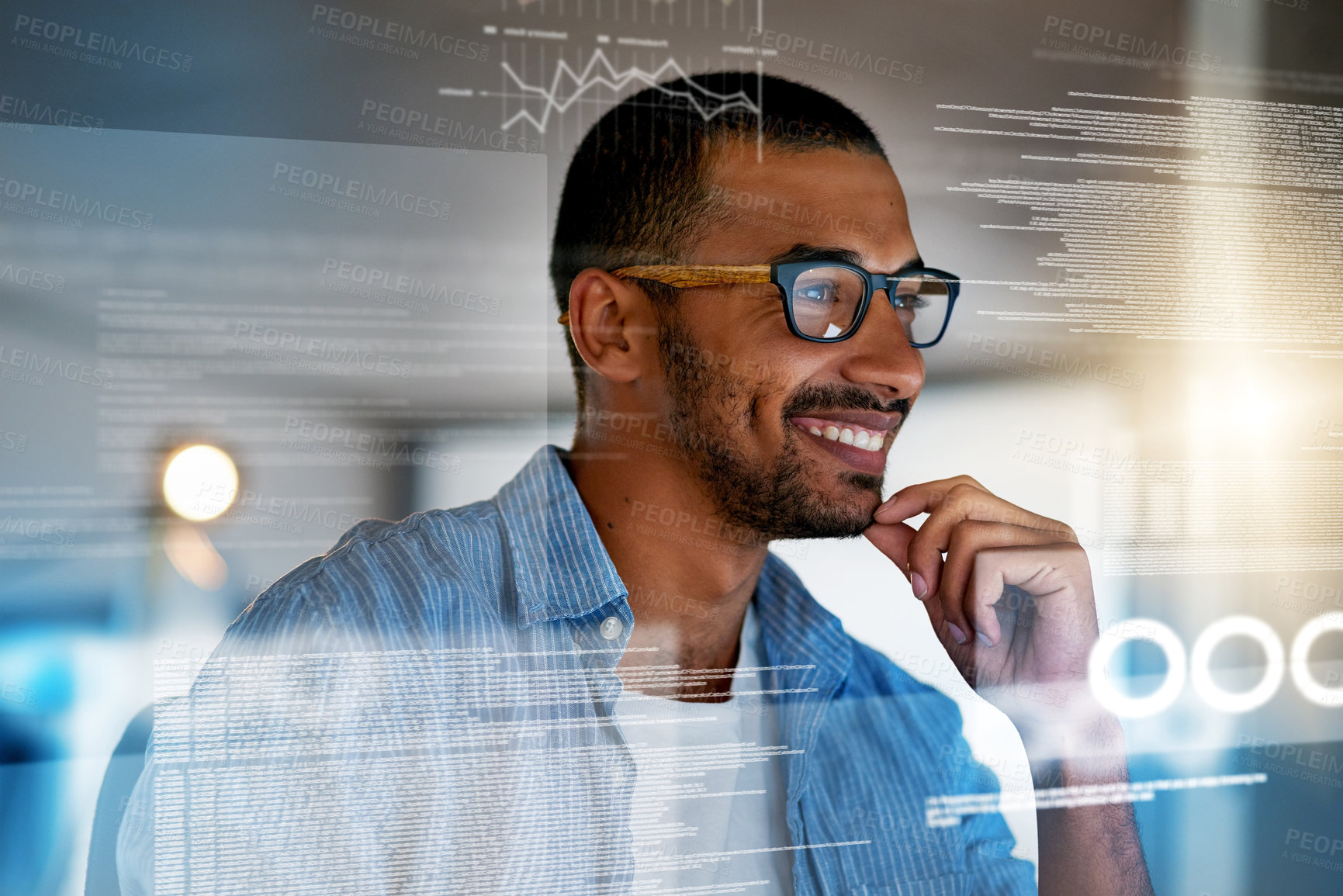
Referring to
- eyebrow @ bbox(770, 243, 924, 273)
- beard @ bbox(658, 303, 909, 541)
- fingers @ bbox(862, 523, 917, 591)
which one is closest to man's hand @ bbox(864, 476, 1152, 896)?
fingers @ bbox(862, 523, 917, 591)

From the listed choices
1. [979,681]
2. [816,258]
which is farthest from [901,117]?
[979,681]

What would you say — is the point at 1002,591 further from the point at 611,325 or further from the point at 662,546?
the point at 611,325

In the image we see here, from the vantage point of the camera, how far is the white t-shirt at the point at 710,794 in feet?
4.04

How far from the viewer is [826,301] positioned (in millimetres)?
1226

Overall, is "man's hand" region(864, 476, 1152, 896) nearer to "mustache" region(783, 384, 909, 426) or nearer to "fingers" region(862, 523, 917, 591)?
"fingers" region(862, 523, 917, 591)

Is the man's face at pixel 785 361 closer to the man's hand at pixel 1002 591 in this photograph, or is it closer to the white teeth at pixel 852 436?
the white teeth at pixel 852 436

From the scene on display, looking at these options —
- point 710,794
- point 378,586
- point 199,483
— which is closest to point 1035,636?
point 710,794

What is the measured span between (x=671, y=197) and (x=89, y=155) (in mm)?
681

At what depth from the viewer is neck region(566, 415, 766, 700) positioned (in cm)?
121

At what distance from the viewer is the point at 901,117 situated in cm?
132

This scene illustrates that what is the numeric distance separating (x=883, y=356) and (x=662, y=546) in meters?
0.40
